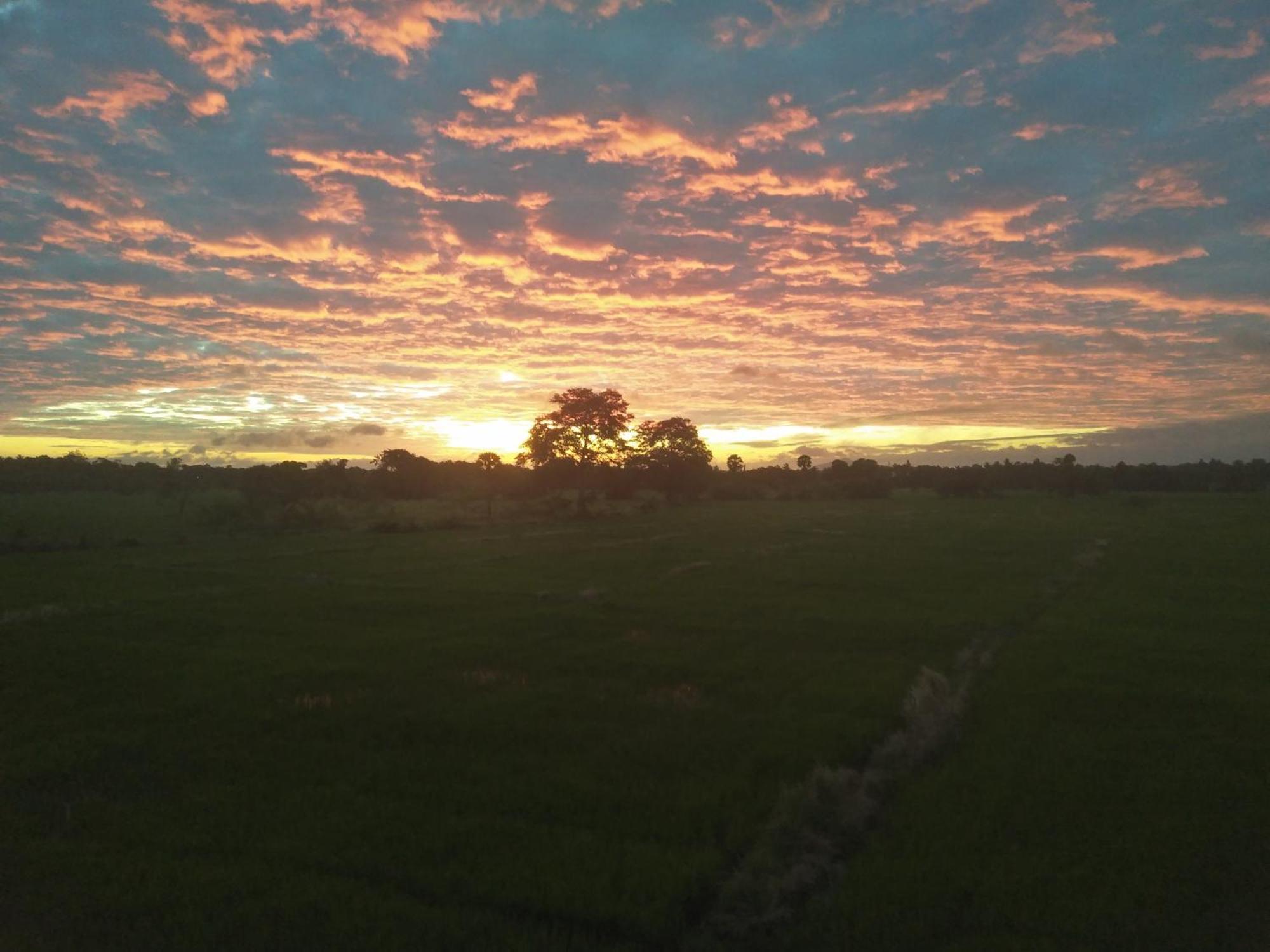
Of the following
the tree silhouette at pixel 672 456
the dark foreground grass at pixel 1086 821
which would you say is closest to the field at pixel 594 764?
the dark foreground grass at pixel 1086 821

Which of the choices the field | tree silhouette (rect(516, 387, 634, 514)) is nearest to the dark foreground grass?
the field

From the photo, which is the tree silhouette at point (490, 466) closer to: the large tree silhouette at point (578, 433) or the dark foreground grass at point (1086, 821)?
the large tree silhouette at point (578, 433)

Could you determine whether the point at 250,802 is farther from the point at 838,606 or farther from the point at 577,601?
the point at 838,606

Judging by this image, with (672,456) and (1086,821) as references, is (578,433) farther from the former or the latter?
(1086,821)

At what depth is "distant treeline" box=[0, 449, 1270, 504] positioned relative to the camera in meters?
79.9

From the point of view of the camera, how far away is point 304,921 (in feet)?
20.5

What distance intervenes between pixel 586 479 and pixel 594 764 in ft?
228

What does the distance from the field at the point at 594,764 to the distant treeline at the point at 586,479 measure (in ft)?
163

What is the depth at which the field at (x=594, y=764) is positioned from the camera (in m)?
6.51

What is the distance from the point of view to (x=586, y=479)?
79.3 meters

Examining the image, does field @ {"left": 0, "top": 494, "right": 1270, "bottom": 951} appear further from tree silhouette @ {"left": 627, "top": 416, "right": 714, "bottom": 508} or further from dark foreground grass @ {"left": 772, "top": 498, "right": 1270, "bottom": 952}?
tree silhouette @ {"left": 627, "top": 416, "right": 714, "bottom": 508}

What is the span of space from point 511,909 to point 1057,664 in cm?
1308

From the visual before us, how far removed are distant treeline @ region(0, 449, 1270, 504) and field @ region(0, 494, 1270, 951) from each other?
4979 cm

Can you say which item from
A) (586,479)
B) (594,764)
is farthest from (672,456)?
(594,764)
